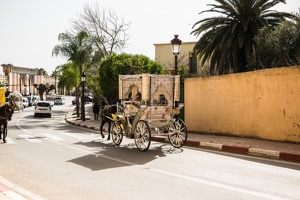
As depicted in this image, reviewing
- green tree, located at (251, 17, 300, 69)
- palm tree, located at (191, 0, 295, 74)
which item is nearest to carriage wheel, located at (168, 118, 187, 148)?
green tree, located at (251, 17, 300, 69)

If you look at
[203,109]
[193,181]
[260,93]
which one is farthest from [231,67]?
[193,181]

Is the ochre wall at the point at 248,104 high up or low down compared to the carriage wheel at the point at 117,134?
up

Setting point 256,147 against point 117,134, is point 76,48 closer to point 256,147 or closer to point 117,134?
point 117,134

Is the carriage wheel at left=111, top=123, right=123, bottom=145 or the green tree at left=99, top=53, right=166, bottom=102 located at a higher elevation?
the green tree at left=99, top=53, right=166, bottom=102

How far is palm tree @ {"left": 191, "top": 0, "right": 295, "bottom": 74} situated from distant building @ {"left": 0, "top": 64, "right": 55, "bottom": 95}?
80.5 m

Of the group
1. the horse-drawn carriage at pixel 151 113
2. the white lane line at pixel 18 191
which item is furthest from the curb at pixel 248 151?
the white lane line at pixel 18 191

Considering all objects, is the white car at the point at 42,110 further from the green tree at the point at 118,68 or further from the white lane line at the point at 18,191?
the white lane line at the point at 18,191

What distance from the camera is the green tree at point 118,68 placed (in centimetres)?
2684

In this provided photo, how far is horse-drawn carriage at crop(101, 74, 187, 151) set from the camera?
443 inches

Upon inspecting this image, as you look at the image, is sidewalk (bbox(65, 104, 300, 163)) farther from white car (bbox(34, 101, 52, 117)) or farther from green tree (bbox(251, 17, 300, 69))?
white car (bbox(34, 101, 52, 117))

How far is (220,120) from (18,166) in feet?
28.7

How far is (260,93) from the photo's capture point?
12859 millimetres

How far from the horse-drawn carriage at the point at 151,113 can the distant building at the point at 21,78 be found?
Answer: 85.6 m

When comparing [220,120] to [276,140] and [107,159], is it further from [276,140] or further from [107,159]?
[107,159]
